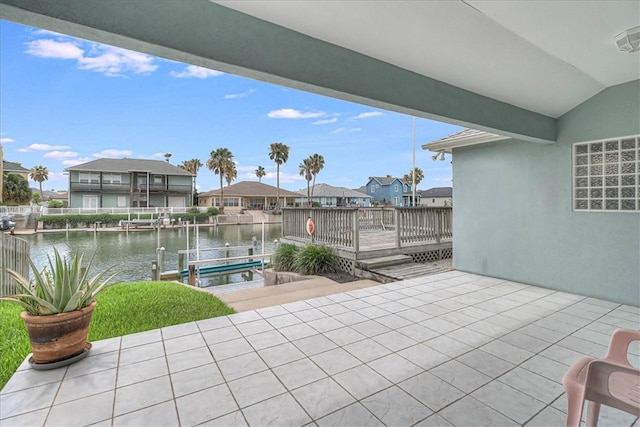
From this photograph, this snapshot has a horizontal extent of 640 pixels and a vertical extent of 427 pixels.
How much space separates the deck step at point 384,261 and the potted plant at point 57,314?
16.6 ft

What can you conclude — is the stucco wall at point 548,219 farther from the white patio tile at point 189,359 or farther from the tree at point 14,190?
the tree at point 14,190

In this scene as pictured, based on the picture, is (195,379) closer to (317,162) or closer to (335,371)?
(335,371)

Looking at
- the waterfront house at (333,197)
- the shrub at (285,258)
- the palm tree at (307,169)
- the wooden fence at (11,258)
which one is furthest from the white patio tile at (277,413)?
the waterfront house at (333,197)

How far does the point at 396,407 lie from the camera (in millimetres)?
2033

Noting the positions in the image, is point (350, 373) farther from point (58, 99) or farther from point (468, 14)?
point (58, 99)

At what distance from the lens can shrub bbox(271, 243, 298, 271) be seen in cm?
771

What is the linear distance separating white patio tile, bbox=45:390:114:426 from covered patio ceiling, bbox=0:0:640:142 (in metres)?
2.47

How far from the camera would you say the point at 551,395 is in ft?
7.08

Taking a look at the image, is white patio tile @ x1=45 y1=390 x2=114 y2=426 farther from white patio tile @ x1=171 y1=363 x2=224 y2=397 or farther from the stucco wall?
the stucco wall

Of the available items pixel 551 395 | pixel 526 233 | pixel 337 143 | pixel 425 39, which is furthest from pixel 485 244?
pixel 337 143

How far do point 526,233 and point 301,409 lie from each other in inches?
197

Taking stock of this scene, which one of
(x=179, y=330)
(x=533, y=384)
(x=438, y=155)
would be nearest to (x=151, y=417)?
(x=179, y=330)

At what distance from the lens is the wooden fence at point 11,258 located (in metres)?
4.19

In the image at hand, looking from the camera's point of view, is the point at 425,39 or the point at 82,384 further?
the point at 425,39
